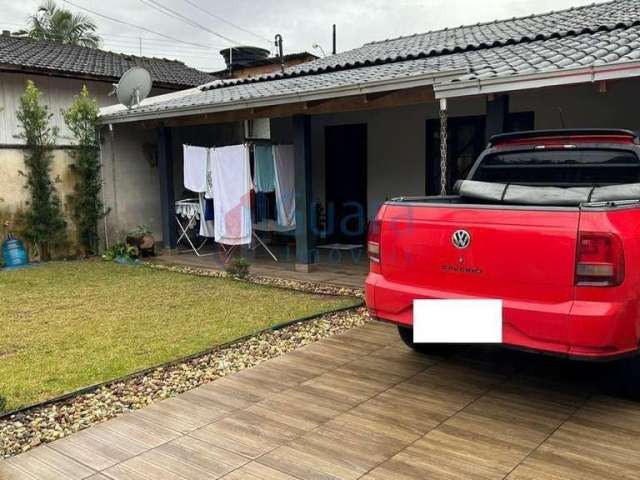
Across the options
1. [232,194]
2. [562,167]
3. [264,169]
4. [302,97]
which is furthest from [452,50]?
[562,167]

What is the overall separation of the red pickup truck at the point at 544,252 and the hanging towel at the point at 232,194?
16.6 ft

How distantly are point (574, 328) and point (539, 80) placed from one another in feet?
10.1

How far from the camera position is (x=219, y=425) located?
328 centimetres

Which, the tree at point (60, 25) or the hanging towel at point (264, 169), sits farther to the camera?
the tree at point (60, 25)

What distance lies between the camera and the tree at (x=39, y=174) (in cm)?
941

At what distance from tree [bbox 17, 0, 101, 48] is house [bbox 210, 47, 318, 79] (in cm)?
904

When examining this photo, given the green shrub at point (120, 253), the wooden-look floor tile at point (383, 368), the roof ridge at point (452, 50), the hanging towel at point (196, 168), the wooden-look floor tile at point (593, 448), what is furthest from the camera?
the green shrub at point (120, 253)

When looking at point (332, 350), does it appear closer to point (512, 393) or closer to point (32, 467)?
point (512, 393)

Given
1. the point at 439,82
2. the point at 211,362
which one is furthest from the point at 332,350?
the point at 439,82

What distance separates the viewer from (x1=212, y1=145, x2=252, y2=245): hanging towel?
856 cm

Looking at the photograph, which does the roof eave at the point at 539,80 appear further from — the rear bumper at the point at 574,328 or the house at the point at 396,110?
the rear bumper at the point at 574,328

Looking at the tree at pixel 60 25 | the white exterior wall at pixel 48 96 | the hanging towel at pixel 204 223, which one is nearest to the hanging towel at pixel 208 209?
the hanging towel at pixel 204 223

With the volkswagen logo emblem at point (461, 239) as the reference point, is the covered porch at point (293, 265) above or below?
below

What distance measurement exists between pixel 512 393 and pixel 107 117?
348 inches
